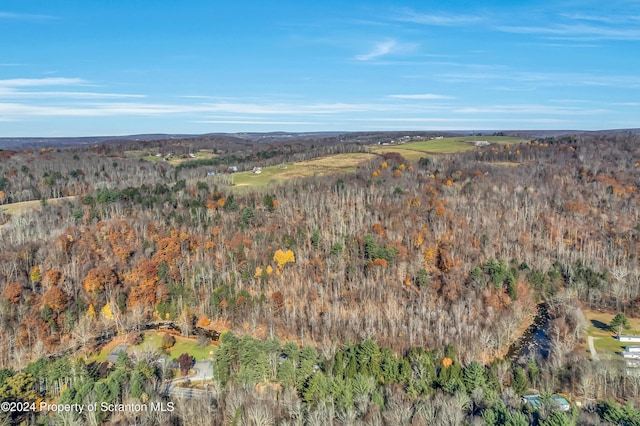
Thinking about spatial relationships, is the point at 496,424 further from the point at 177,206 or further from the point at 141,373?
the point at 177,206

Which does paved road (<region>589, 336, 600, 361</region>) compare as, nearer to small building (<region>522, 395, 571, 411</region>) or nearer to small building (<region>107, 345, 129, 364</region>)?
small building (<region>522, 395, 571, 411</region>)

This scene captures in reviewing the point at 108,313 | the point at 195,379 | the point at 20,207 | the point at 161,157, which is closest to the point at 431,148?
the point at 161,157

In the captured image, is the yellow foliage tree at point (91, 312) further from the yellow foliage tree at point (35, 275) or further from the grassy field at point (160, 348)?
the yellow foliage tree at point (35, 275)

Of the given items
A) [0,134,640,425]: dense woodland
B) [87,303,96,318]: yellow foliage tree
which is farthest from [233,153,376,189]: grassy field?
[87,303,96,318]: yellow foliage tree

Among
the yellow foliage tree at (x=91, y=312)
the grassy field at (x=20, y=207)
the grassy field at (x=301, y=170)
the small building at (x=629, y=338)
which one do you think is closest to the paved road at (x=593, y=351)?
the small building at (x=629, y=338)

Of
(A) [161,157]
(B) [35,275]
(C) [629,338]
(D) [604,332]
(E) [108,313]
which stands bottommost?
(E) [108,313]

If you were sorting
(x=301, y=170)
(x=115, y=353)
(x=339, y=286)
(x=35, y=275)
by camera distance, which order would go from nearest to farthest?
1. (x=115, y=353)
2. (x=35, y=275)
3. (x=339, y=286)
4. (x=301, y=170)

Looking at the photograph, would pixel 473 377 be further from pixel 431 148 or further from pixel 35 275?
pixel 431 148
